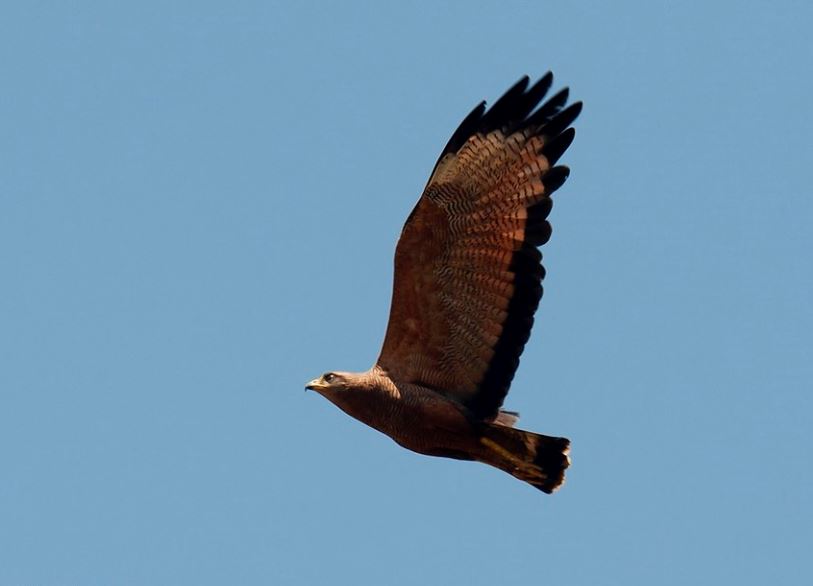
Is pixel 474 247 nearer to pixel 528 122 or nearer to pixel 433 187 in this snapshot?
pixel 433 187

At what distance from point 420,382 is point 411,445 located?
47 centimetres

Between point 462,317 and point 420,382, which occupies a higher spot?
point 462,317

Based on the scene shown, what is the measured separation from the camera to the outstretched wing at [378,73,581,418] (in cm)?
688

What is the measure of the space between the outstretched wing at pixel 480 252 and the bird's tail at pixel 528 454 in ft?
0.65

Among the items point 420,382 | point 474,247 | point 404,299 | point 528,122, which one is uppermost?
point 528,122

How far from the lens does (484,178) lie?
→ 23.0 feet

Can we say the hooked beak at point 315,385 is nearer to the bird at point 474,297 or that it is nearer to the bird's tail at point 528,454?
the bird at point 474,297

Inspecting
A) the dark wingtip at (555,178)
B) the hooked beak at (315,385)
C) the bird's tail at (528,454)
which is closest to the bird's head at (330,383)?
the hooked beak at (315,385)

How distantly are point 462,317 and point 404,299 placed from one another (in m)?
0.47

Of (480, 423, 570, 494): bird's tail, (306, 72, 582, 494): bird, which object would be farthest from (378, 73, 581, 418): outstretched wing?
(480, 423, 570, 494): bird's tail

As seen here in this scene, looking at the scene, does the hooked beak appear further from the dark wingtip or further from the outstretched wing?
the dark wingtip

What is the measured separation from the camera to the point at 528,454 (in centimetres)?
705

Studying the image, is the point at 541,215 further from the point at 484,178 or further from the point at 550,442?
the point at 550,442

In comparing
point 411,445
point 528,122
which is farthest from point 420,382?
point 528,122
